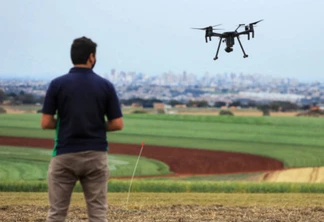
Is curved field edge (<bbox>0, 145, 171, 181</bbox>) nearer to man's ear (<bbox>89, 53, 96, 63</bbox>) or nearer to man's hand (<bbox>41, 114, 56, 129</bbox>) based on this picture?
man's hand (<bbox>41, 114, 56, 129</bbox>)

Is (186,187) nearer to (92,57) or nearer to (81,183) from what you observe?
(81,183)

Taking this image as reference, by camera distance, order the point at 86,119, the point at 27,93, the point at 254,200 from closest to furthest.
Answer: the point at 86,119
the point at 254,200
the point at 27,93

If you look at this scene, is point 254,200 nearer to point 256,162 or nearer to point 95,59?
point 95,59

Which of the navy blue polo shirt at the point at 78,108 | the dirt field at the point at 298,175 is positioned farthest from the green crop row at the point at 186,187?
the navy blue polo shirt at the point at 78,108

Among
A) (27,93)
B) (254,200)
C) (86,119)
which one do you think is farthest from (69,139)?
(27,93)

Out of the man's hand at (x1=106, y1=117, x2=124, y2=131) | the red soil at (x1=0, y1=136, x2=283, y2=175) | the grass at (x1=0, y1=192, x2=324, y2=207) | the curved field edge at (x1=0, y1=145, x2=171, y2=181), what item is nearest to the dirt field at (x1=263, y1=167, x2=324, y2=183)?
the red soil at (x1=0, y1=136, x2=283, y2=175)

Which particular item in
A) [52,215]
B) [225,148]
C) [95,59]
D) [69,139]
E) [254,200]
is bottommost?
[225,148]

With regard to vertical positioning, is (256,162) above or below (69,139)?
below
